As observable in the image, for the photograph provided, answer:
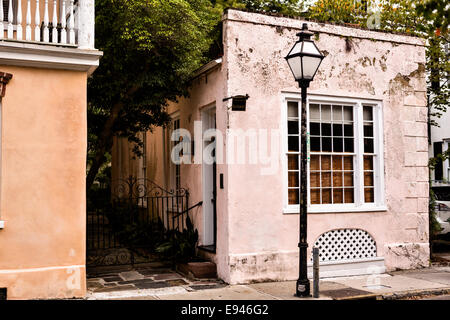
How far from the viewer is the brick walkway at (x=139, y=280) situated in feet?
28.0

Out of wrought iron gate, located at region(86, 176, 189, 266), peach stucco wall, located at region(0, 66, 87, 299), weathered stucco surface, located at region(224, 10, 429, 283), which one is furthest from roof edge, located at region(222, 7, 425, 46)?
wrought iron gate, located at region(86, 176, 189, 266)

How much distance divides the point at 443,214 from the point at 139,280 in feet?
29.2

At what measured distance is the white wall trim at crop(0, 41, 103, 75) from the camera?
7.46 m

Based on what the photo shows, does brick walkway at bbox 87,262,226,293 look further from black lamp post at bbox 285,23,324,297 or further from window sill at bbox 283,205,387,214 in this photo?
window sill at bbox 283,205,387,214

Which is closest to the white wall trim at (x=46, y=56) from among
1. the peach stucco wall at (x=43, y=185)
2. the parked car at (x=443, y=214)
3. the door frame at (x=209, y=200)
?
the peach stucco wall at (x=43, y=185)

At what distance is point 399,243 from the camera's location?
10.3m

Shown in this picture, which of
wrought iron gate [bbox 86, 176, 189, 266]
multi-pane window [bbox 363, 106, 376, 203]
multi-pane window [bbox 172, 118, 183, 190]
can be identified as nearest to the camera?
multi-pane window [bbox 363, 106, 376, 203]

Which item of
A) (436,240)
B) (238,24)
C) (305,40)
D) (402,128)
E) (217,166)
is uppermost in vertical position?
(238,24)

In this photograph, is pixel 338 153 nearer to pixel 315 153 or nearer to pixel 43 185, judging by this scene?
pixel 315 153

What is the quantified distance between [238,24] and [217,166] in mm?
2746

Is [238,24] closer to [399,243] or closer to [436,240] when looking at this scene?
[399,243]

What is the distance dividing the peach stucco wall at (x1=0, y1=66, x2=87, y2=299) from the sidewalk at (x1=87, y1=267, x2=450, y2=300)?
0.82 m

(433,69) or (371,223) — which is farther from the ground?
(433,69)

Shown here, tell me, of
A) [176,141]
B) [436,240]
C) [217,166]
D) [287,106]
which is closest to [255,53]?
[287,106]
